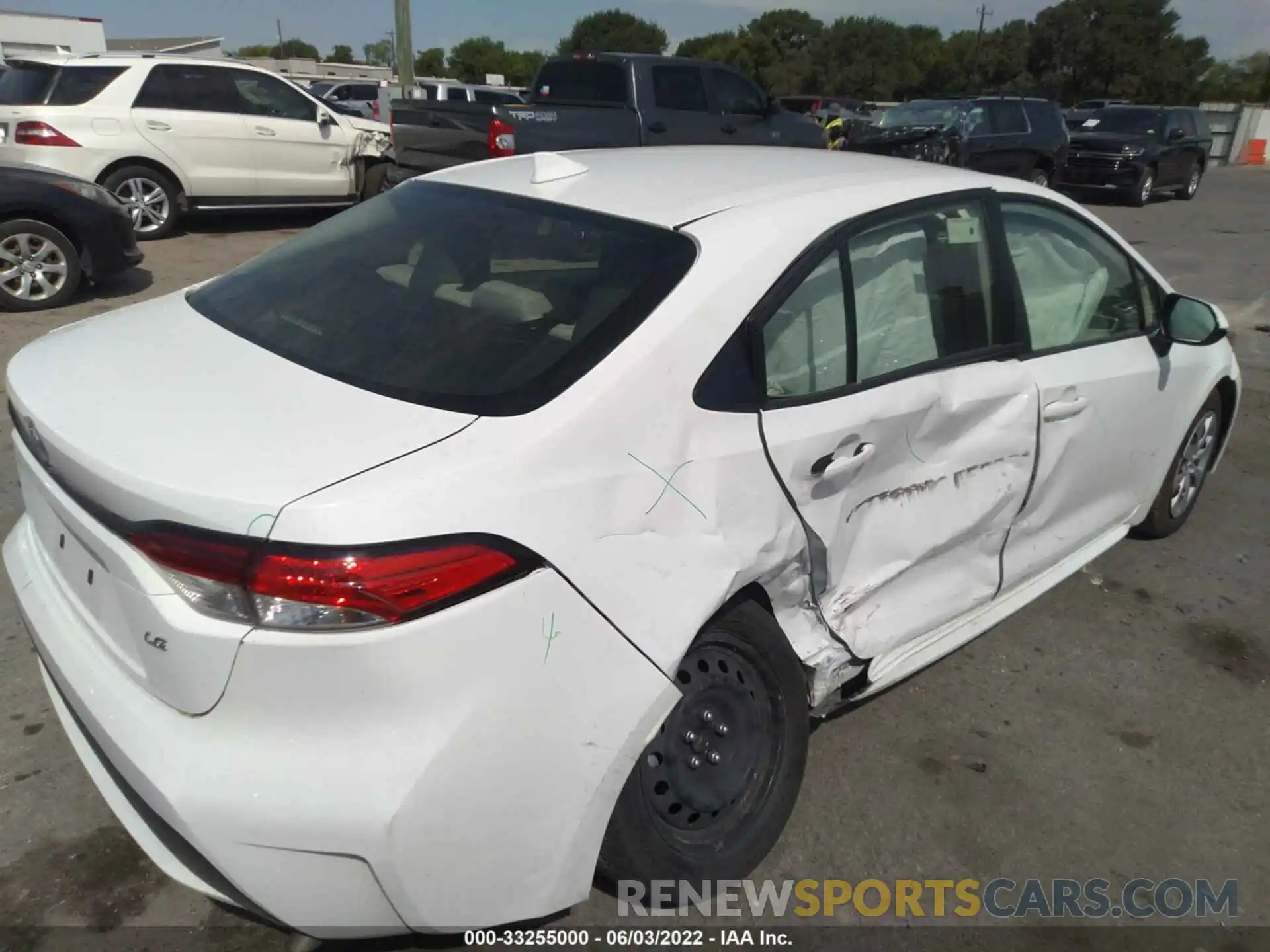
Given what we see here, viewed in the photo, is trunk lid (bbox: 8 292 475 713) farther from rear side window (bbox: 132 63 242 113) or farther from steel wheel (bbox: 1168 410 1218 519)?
rear side window (bbox: 132 63 242 113)

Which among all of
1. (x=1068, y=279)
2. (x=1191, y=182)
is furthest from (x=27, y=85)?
(x=1191, y=182)

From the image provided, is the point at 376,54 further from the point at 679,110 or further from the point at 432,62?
the point at 679,110

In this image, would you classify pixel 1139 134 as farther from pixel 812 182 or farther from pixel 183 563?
pixel 183 563

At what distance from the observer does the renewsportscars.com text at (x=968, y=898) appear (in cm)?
243

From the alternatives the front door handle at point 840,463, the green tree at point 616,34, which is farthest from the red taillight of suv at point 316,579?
the green tree at point 616,34

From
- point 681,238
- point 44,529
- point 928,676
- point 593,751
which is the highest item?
point 681,238

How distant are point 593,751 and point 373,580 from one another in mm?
564

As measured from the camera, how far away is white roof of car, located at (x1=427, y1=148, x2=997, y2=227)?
2.59m

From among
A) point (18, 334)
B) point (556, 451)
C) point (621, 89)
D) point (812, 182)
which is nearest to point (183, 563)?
point (556, 451)

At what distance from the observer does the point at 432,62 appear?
9031 centimetres

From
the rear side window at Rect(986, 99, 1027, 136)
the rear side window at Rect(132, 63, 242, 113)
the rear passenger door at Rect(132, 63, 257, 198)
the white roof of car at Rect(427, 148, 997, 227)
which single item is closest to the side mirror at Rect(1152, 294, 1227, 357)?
the white roof of car at Rect(427, 148, 997, 227)

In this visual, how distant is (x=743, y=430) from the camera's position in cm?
226

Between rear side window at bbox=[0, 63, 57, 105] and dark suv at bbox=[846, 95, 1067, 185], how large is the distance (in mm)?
10325

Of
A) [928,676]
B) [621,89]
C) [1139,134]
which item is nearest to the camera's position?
[928,676]
